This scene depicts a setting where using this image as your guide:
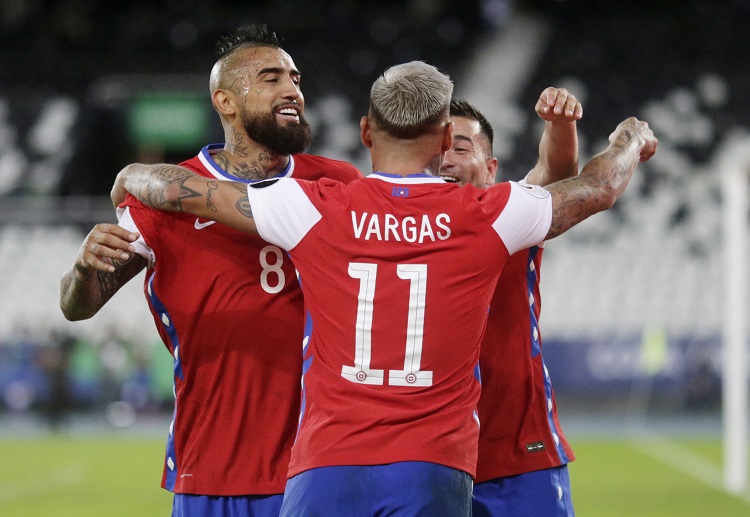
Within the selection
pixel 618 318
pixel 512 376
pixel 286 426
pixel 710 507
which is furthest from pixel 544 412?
pixel 618 318

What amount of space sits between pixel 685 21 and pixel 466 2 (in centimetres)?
A: 503

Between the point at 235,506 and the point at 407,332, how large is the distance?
46.0 inches

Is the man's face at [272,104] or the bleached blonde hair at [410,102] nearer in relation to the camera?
the bleached blonde hair at [410,102]

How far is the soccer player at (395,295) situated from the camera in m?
3.37

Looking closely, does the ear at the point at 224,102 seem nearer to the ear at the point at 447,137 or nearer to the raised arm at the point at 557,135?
the ear at the point at 447,137

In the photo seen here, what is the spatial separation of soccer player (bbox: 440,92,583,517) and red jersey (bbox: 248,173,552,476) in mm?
769

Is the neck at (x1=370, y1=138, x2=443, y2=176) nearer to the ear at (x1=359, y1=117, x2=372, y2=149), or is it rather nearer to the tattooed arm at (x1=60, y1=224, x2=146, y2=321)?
the ear at (x1=359, y1=117, x2=372, y2=149)

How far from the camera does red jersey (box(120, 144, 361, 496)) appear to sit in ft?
13.6

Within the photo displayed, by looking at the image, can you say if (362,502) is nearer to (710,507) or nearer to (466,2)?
(710,507)

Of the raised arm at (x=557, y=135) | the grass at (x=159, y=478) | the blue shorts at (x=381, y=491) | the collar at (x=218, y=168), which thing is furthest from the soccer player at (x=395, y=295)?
the grass at (x=159, y=478)

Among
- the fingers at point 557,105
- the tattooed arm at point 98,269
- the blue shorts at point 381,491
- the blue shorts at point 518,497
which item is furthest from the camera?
the blue shorts at point 518,497

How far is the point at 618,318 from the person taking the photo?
71.6 ft

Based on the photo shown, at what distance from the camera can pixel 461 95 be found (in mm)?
24469

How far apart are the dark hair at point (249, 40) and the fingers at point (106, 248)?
105 centimetres
